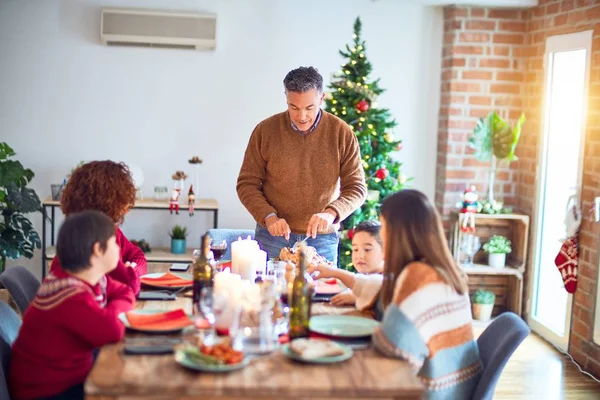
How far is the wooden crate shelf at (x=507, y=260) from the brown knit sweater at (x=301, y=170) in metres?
2.00

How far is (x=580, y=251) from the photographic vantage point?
4941 mm

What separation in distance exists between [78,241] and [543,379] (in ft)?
10.4

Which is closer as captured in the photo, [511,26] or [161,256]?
[161,256]

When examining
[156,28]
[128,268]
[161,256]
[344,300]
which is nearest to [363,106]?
[156,28]

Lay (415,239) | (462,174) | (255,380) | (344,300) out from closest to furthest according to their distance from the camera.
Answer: (255,380), (415,239), (344,300), (462,174)

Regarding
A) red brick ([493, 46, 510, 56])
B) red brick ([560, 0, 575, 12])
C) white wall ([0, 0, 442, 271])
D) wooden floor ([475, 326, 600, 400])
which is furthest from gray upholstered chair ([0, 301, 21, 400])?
red brick ([493, 46, 510, 56])

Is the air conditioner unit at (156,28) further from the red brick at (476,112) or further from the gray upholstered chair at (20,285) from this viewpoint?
the gray upholstered chair at (20,285)

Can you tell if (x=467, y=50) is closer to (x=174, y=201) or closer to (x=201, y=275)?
(x=174, y=201)

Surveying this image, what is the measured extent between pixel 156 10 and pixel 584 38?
2.85 meters

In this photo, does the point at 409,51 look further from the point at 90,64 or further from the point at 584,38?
the point at 90,64

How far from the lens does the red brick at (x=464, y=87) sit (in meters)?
5.84

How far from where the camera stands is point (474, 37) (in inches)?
230

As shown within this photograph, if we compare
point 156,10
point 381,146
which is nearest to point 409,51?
point 381,146

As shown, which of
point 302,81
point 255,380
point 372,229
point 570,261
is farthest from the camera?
point 570,261
